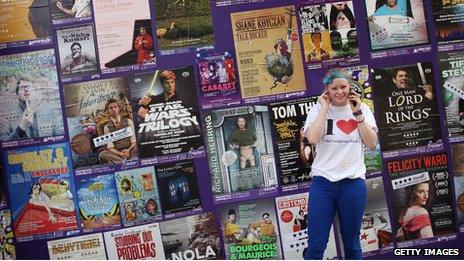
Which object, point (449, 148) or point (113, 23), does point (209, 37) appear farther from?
point (449, 148)

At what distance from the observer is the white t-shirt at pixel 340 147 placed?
420 cm

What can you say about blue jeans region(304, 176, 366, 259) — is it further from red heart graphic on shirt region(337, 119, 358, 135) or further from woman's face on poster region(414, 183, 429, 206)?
woman's face on poster region(414, 183, 429, 206)

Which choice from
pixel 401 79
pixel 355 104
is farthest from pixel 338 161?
pixel 401 79

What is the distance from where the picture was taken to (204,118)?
5.23 metres

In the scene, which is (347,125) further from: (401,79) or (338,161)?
(401,79)

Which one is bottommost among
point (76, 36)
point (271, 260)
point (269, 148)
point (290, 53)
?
point (271, 260)

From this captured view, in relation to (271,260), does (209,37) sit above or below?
above

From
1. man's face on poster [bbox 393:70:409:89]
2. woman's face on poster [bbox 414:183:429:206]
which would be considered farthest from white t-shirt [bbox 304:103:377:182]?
woman's face on poster [bbox 414:183:429:206]

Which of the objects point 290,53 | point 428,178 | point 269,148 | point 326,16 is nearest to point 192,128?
point 269,148

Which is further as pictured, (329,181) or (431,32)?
(431,32)

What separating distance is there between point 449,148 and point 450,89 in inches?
19.6

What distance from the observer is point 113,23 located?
5203 millimetres

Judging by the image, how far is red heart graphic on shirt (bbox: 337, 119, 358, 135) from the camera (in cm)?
426

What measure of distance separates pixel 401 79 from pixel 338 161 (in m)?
1.41
